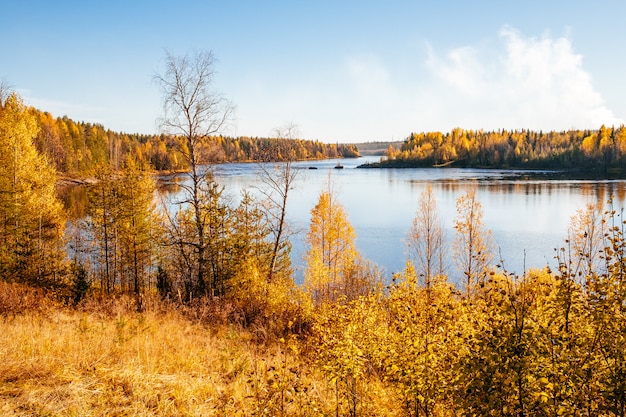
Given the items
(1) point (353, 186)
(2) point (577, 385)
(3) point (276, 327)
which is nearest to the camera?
(2) point (577, 385)

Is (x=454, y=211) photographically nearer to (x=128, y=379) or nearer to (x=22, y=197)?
(x=22, y=197)

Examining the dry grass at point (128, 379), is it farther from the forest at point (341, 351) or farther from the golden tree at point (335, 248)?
the golden tree at point (335, 248)

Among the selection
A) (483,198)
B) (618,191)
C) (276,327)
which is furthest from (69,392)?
(618,191)

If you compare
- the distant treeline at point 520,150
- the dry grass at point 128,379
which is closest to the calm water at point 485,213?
the dry grass at point 128,379

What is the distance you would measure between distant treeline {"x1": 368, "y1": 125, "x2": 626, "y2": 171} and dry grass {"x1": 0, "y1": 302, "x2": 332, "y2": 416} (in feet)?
377

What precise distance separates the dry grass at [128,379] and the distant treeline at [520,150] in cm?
11499

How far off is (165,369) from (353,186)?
276 ft

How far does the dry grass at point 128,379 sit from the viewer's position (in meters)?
5.26

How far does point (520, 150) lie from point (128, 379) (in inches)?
5798

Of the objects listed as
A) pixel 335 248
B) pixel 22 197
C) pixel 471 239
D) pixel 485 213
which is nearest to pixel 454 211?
pixel 485 213

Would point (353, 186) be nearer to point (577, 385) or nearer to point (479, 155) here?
point (479, 155)

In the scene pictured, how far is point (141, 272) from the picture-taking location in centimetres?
2923

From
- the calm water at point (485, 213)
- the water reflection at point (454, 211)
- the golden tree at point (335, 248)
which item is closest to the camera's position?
the golden tree at point (335, 248)

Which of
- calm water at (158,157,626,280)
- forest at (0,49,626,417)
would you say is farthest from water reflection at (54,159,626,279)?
forest at (0,49,626,417)
